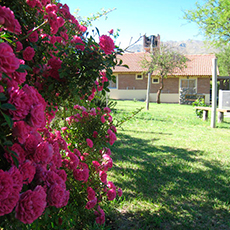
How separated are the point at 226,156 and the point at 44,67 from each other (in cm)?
504

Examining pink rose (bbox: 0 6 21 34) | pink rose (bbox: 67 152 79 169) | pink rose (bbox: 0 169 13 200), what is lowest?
pink rose (bbox: 67 152 79 169)

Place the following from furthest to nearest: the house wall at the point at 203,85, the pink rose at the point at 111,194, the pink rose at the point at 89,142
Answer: the house wall at the point at 203,85, the pink rose at the point at 111,194, the pink rose at the point at 89,142

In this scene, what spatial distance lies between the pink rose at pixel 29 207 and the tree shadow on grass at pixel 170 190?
1.80m

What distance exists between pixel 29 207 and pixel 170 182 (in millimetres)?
3275

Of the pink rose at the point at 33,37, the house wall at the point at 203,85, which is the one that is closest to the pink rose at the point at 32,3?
the pink rose at the point at 33,37

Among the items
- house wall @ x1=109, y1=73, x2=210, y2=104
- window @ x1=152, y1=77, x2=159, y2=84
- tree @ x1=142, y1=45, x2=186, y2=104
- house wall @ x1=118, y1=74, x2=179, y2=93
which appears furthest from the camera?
window @ x1=152, y1=77, x2=159, y2=84

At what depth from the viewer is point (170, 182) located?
13.4 feet

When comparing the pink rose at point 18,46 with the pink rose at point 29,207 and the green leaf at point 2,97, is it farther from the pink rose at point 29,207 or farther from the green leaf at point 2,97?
the pink rose at point 29,207

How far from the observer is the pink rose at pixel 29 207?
116 cm

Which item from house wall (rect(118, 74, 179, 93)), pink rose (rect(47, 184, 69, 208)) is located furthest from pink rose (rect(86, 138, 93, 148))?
house wall (rect(118, 74, 179, 93))

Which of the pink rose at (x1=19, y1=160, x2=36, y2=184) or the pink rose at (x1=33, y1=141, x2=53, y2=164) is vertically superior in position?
the pink rose at (x1=33, y1=141, x2=53, y2=164)

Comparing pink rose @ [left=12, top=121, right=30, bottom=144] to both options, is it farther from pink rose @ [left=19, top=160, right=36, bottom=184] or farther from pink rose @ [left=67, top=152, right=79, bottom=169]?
pink rose @ [left=67, top=152, right=79, bottom=169]

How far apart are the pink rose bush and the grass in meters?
0.73

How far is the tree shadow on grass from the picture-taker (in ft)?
9.68
